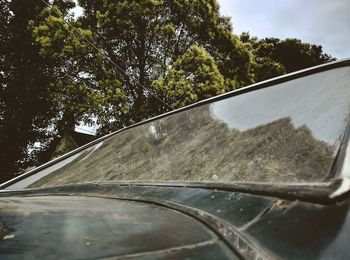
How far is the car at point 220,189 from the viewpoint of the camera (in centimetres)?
77

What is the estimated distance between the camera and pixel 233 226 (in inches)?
36.5

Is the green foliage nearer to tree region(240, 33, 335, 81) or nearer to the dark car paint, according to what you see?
tree region(240, 33, 335, 81)

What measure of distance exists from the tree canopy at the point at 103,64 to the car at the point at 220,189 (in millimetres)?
12377

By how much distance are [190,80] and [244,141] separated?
13.5 m

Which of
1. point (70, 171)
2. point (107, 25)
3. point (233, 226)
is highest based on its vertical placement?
point (107, 25)

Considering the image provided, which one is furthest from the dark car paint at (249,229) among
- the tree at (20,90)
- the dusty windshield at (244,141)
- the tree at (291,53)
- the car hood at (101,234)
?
the tree at (291,53)

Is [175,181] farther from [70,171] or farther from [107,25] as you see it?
[107,25]

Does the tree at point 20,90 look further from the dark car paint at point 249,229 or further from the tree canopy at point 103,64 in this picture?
the dark car paint at point 249,229

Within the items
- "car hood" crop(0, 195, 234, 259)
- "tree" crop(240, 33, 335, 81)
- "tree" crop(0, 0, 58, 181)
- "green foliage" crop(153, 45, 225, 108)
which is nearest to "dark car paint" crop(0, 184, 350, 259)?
"car hood" crop(0, 195, 234, 259)

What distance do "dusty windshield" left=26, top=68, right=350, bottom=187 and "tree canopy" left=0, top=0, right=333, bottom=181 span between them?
39.9ft

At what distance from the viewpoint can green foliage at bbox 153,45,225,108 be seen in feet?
47.5

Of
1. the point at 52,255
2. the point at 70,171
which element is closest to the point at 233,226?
the point at 52,255

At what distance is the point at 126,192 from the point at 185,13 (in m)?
16.0

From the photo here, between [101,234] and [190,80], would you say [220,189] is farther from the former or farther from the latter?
→ [190,80]
